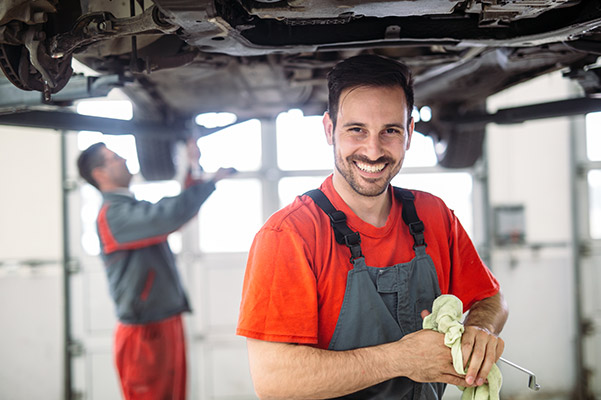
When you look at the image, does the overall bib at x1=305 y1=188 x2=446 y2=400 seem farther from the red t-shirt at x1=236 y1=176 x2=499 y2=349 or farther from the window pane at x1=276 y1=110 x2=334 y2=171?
the window pane at x1=276 y1=110 x2=334 y2=171

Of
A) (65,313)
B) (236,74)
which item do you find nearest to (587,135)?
(236,74)

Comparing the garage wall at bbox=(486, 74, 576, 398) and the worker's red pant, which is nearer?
the worker's red pant

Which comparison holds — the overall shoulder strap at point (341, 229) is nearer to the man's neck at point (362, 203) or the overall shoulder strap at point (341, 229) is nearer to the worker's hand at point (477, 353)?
the man's neck at point (362, 203)

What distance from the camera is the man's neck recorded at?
137 centimetres

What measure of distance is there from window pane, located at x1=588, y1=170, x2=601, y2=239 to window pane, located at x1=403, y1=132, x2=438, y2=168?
1.33m

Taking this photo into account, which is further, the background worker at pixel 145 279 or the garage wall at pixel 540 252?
the garage wall at pixel 540 252

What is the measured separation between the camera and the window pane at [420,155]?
405 centimetres

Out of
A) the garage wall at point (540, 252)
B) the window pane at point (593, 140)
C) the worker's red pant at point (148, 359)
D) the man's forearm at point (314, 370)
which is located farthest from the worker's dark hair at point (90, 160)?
the window pane at point (593, 140)

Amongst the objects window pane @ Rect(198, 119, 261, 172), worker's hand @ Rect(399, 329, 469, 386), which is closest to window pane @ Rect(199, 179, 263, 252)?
window pane @ Rect(198, 119, 261, 172)

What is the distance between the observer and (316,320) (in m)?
1.17

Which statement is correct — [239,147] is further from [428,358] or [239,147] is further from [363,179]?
[428,358]

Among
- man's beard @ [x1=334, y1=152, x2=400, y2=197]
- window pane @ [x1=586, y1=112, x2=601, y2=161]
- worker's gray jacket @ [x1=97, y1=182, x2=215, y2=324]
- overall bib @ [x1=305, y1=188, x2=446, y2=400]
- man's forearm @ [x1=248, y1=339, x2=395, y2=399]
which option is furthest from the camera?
window pane @ [x1=586, y1=112, x2=601, y2=161]

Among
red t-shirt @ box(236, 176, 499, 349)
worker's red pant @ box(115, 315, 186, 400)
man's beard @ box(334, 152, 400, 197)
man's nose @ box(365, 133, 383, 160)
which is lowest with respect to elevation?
worker's red pant @ box(115, 315, 186, 400)

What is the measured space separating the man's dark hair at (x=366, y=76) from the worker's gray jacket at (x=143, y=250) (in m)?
1.44
